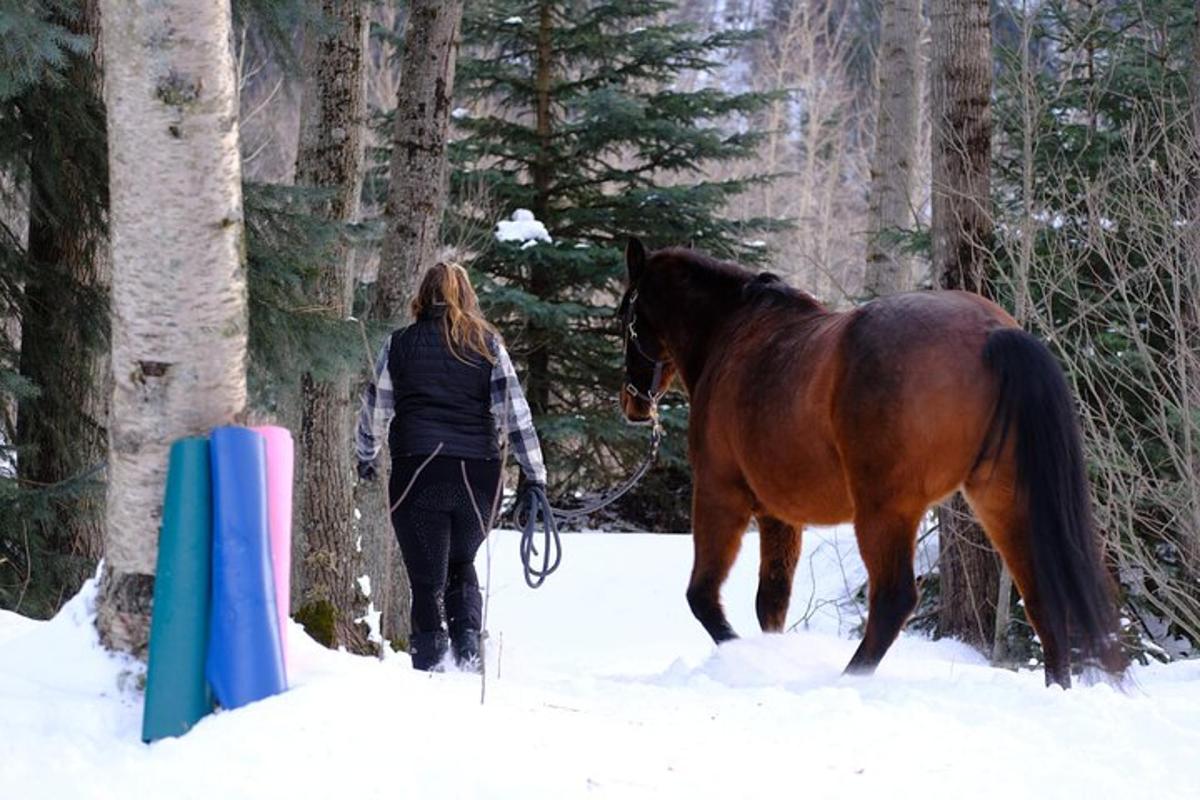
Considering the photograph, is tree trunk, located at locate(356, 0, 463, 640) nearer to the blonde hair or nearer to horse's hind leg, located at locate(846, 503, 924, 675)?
the blonde hair

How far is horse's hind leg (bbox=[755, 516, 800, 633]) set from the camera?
6461 mm

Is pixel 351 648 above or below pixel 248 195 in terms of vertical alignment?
below

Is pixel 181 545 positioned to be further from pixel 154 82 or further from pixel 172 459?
pixel 154 82

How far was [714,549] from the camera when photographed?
6.30 m

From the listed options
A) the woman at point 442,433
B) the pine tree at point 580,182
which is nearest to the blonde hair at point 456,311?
the woman at point 442,433

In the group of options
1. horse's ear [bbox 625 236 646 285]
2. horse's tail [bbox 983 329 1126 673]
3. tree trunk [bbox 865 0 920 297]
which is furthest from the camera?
tree trunk [bbox 865 0 920 297]

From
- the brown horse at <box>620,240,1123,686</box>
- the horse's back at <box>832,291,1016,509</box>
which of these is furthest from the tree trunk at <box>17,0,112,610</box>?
the horse's back at <box>832,291,1016,509</box>

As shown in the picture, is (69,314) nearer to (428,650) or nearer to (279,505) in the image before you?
(428,650)

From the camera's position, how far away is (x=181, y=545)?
138 inches

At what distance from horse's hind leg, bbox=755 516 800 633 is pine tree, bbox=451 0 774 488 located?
8851mm

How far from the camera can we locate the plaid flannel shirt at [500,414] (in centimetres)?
592

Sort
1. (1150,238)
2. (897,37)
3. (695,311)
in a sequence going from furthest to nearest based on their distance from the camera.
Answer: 1. (897,37)
2. (1150,238)
3. (695,311)

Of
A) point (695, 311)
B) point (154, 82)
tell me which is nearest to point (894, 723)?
point (154, 82)

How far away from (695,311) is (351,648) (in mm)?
2999
